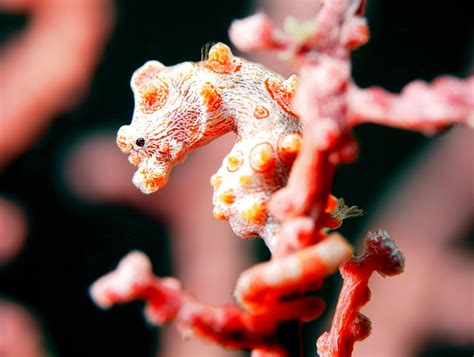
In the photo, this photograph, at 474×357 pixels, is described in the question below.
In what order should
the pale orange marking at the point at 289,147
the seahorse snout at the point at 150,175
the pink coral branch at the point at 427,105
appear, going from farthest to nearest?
the seahorse snout at the point at 150,175, the pale orange marking at the point at 289,147, the pink coral branch at the point at 427,105

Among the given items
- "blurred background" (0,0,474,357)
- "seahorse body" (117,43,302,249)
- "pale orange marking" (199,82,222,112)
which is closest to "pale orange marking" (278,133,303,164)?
"seahorse body" (117,43,302,249)

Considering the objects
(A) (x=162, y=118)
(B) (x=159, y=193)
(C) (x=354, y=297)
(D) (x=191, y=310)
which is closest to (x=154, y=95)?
(A) (x=162, y=118)

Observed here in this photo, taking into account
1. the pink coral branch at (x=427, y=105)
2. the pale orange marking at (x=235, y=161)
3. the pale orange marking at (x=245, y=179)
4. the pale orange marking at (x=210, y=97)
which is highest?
the pink coral branch at (x=427, y=105)

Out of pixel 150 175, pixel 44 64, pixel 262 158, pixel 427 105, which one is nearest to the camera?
pixel 427 105

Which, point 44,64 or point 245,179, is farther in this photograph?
point 44,64

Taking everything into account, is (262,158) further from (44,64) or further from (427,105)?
(44,64)

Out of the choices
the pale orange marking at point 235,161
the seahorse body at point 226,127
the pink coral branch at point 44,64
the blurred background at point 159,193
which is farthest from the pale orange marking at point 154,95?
the pink coral branch at point 44,64

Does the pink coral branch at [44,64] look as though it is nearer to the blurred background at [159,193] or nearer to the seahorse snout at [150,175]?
the blurred background at [159,193]

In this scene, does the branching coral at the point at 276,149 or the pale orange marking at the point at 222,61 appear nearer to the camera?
the branching coral at the point at 276,149
